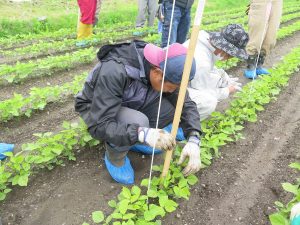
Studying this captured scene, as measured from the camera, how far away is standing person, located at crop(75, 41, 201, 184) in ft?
7.00

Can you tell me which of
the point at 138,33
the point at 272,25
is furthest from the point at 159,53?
the point at 138,33

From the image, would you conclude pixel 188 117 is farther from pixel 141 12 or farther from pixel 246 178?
pixel 141 12

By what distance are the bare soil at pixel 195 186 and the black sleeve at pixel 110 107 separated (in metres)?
0.53

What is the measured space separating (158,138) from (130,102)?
1.89ft

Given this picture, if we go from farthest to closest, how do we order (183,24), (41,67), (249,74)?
(183,24)
(249,74)
(41,67)

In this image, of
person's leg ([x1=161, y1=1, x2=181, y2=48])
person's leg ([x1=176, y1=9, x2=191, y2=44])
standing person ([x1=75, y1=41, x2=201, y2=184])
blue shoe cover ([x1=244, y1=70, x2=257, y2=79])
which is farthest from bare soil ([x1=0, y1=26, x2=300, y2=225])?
person's leg ([x1=176, y1=9, x2=191, y2=44])

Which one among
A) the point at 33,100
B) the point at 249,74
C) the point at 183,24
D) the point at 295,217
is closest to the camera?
the point at 295,217

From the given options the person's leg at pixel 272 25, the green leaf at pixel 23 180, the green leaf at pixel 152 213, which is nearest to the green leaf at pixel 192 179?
the green leaf at pixel 152 213

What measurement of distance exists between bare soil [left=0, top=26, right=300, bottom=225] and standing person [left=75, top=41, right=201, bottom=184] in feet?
0.88

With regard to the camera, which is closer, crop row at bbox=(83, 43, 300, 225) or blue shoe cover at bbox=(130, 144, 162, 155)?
crop row at bbox=(83, 43, 300, 225)

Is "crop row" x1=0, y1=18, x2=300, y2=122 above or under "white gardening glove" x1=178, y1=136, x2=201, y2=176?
under

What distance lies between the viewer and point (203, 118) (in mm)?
3271

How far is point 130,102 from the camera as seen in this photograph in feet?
8.32

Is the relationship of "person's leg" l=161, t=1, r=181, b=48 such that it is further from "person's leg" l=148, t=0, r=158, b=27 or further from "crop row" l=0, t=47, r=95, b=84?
"person's leg" l=148, t=0, r=158, b=27
